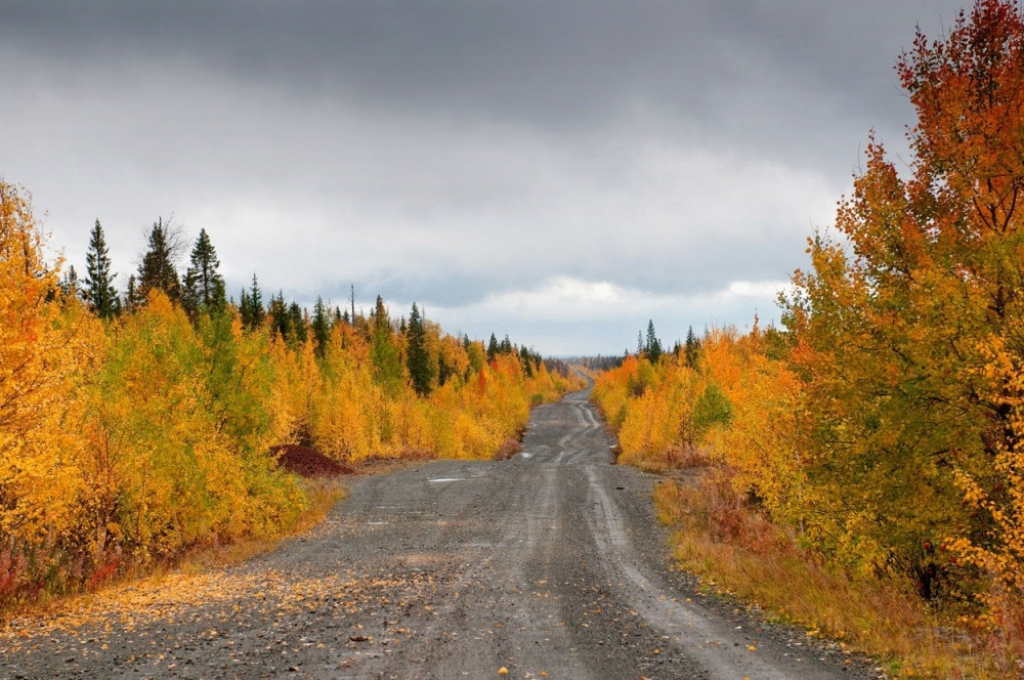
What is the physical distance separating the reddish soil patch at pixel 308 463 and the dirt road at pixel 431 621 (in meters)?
15.4

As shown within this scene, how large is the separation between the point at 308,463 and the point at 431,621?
28475 millimetres

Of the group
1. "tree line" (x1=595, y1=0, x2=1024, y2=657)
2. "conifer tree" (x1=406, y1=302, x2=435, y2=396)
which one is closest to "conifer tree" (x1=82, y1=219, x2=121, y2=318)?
"conifer tree" (x1=406, y1=302, x2=435, y2=396)

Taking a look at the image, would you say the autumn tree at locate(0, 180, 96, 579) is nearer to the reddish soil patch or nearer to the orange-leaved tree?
the orange-leaved tree

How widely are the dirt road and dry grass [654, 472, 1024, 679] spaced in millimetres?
698

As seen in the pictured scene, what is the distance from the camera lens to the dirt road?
8.90 meters

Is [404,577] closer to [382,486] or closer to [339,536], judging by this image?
[339,536]

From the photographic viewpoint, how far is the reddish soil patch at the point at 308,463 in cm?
3584

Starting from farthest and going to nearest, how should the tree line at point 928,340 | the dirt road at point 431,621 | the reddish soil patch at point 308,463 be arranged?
the reddish soil patch at point 308,463 → the tree line at point 928,340 → the dirt road at point 431,621

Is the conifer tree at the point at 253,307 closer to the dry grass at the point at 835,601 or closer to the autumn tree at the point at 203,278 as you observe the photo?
the autumn tree at the point at 203,278

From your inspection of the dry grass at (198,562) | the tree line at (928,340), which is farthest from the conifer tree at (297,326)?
the tree line at (928,340)

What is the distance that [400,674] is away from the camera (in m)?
8.58

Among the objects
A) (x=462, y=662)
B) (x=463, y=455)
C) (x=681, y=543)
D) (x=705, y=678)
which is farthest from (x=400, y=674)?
(x=463, y=455)

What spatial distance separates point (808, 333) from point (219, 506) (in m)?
17.0

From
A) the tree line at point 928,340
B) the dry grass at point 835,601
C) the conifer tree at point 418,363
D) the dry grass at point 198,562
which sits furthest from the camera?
the conifer tree at point 418,363
